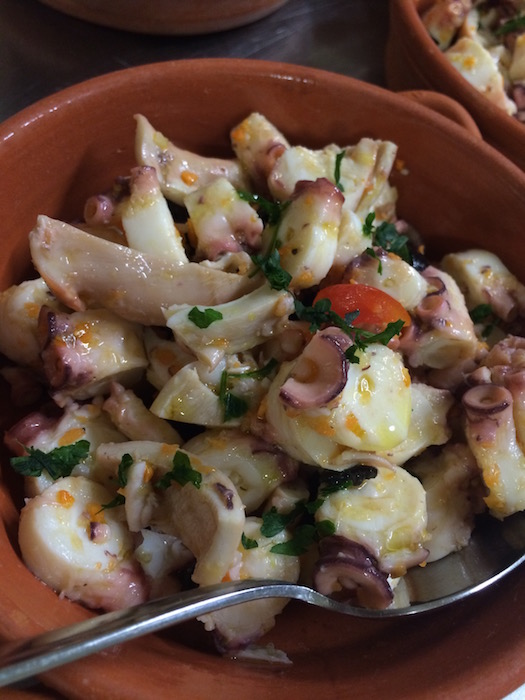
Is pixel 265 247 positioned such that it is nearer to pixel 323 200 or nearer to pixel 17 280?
pixel 323 200

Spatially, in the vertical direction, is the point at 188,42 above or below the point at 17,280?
above

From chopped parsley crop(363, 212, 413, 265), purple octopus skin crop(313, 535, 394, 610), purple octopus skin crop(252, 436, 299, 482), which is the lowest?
purple octopus skin crop(313, 535, 394, 610)

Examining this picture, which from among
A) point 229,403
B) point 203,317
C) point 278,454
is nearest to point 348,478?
point 278,454

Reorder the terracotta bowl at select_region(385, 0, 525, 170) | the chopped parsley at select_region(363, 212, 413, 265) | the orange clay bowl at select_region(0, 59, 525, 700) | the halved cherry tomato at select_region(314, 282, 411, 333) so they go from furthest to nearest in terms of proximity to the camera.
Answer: the terracotta bowl at select_region(385, 0, 525, 170) < the chopped parsley at select_region(363, 212, 413, 265) < the halved cherry tomato at select_region(314, 282, 411, 333) < the orange clay bowl at select_region(0, 59, 525, 700)

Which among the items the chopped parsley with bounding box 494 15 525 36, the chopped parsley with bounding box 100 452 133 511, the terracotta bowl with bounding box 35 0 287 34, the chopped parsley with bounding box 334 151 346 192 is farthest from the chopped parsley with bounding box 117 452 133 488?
the chopped parsley with bounding box 494 15 525 36

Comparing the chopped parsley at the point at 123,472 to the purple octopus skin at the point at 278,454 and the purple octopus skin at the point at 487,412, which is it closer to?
the purple octopus skin at the point at 278,454

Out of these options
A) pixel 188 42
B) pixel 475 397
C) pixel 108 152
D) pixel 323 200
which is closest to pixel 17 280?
pixel 108 152

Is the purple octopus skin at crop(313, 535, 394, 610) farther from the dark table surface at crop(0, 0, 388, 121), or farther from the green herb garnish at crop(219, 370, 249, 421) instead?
the dark table surface at crop(0, 0, 388, 121)

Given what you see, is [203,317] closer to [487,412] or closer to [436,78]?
[487,412]
